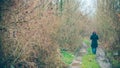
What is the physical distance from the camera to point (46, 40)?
13344 millimetres

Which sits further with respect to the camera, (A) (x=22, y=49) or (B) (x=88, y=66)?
(B) (x=88, y=66)

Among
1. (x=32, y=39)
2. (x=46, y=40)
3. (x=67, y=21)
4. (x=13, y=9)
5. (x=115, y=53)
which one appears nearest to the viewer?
(x=13, y=9)

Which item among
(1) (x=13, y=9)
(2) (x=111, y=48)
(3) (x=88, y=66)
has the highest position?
(1) (x=13, y=9)

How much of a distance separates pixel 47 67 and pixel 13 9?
405 cm

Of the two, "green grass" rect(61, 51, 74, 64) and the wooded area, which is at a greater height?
the wooded area

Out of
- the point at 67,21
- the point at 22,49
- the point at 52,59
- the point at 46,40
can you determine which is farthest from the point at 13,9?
the point at 67,21

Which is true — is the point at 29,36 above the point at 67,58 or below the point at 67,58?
above

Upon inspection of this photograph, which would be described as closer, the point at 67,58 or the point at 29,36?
the point at 29,36

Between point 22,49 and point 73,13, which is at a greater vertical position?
point 73,13

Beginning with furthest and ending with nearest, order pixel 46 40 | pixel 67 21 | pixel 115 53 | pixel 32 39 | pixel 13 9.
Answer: pixel 67 21 < pixel 115 53 < pixel 46 40 < pixel 32 39 < pixel 13 9

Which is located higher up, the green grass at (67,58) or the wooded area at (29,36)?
the wooded area at (29,36)

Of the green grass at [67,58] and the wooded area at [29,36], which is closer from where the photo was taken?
the wooded area at [29,36]

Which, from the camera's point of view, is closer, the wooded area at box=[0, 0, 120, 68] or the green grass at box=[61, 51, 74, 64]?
the wooded area at box=[0, 0, 120, 68]

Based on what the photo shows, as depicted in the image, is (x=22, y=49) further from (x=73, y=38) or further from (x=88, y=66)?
(x=73, y=38)
